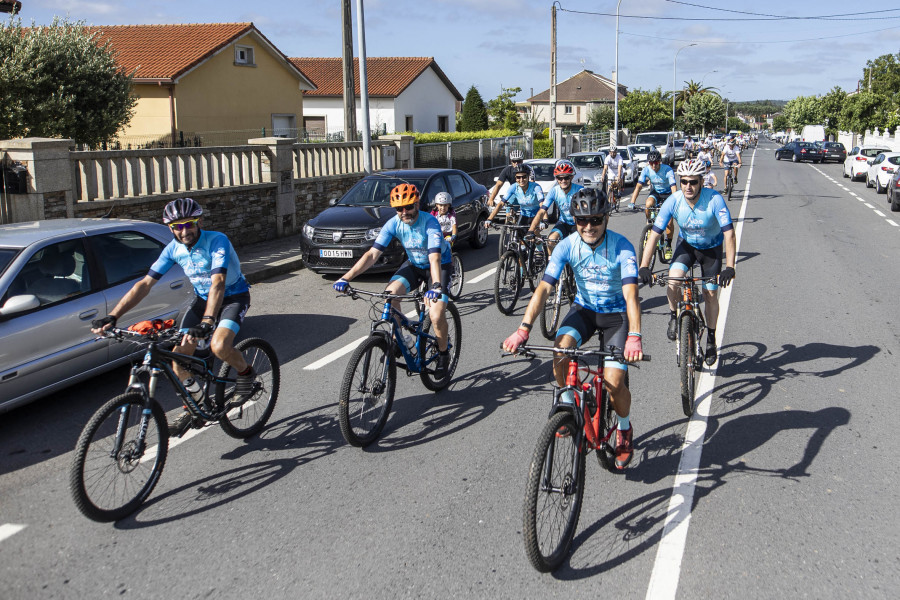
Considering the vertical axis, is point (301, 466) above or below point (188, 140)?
below

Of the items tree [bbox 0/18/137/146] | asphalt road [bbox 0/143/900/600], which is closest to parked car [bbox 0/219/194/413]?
asphalt road [bbox 0/143/900/600]

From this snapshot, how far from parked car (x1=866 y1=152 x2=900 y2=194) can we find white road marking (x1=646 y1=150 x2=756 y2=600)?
2552cm

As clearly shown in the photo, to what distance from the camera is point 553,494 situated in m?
4.03

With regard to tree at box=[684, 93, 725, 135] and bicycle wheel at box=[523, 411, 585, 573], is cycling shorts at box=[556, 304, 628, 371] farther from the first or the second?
tree at box=[684, 93, 725, 135]

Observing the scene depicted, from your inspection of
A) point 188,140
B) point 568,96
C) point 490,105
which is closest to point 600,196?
point 188,140

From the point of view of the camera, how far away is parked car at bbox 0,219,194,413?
19.4 feet

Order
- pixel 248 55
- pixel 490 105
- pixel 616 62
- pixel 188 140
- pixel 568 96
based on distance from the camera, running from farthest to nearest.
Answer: pixel 568 96, pixel 490 105, pixel 616 62, pixel 248 55, pixel 188 140

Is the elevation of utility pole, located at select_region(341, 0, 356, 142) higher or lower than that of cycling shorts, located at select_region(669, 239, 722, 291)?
higher

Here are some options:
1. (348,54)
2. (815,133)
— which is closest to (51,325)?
(348,54)

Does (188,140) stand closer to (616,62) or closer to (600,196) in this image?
(600,196)

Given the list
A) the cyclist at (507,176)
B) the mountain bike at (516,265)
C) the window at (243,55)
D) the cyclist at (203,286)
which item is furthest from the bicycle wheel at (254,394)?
the window at (243,55)

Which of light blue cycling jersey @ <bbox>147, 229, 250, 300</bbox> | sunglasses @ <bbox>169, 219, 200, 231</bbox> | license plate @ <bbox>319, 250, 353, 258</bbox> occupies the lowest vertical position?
license plate @ <bbox>319, 250, 353, 258</bbox>

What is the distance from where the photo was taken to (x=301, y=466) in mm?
5352

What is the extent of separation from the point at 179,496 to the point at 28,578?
1.06 m
